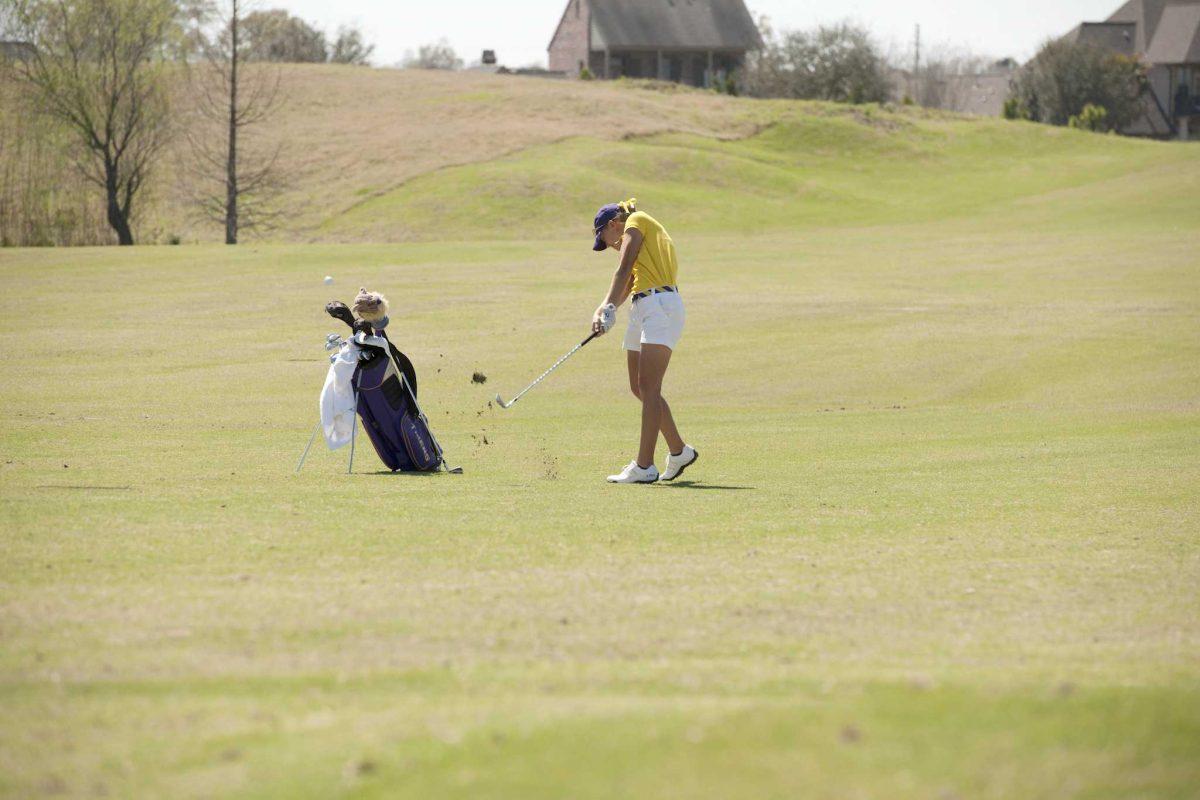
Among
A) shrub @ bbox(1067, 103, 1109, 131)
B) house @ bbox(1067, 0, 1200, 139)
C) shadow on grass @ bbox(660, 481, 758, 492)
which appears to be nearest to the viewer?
shadow on grass @ bbox(660, 481, 758, 492)

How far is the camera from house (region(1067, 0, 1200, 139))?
330 ft

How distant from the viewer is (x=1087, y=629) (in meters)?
7.11

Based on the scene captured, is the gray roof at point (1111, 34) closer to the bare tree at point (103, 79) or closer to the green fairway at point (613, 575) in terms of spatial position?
the bare tree at point (103, 79)

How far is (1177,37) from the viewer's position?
3986 inches

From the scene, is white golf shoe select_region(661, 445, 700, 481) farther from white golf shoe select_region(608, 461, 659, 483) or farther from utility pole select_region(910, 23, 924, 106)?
utility pole select_region(910, 23, 924, 106)

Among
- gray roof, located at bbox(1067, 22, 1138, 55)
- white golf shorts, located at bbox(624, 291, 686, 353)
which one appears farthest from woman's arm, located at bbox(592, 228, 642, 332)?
gray roof, located at bbox(1067, 22, 1138, 55)

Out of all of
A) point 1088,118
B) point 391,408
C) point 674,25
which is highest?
point 674,25

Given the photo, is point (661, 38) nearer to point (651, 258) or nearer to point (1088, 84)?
point (1088, 84)

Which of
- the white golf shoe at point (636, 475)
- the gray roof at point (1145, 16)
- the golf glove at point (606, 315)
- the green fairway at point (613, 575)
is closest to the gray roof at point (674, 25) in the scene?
the gray roof at point (1145, 16)

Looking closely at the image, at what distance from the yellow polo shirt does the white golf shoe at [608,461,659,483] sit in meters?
1.58

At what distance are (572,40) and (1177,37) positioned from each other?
45.2 metres

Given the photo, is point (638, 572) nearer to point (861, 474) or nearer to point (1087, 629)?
point (1087, 629)

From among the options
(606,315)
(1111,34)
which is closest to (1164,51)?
(1111,34)

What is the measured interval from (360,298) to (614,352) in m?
12.2
